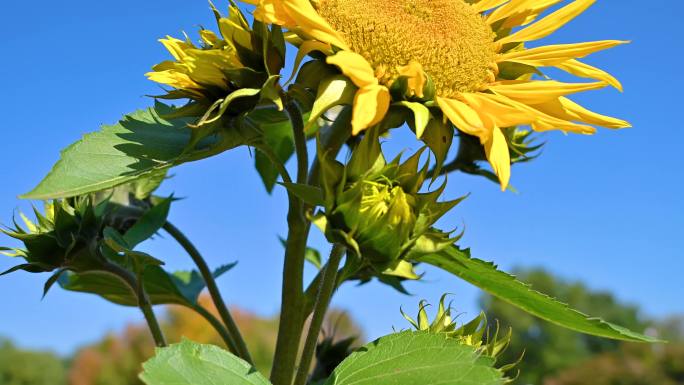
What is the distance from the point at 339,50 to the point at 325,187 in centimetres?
17

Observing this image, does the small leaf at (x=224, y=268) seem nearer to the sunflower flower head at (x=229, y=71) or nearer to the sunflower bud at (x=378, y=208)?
the sunflower flower head at (x=229, y=71)

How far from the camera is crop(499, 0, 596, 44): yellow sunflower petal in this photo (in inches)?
49.4

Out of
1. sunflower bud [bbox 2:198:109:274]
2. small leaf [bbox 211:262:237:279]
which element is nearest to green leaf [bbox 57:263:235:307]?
small leaf [bbox 211:262:237:279]

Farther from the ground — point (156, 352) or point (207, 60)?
point (207, 60)

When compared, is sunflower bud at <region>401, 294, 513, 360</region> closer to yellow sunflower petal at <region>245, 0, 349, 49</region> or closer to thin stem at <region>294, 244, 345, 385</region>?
thin stem at <region>294, 244, 345, 385</region>

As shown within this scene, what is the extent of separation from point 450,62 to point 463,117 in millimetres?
131

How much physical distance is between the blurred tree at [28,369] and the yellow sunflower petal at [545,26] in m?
23.7

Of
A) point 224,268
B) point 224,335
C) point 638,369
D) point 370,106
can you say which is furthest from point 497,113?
point 638,369

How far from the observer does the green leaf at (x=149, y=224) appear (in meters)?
1.54

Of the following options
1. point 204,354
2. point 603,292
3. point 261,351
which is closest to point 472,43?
point 204,354

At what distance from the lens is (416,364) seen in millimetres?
1095

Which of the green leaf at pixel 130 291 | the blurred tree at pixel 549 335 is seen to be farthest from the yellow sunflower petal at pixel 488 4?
the blurred tree at pixel 549 335

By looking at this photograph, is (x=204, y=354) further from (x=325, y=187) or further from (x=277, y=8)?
(x=277, y=8)

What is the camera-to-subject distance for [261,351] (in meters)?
15.5
